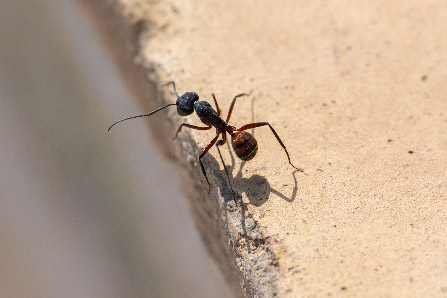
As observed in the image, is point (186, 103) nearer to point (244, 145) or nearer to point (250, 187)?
point (244, 145)

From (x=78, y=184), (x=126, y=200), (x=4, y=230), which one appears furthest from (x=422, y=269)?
(x=4, y=230)

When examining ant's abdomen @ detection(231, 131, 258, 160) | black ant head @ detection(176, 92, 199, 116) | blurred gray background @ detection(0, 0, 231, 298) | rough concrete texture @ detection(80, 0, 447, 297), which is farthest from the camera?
blurred gray background @ detection(0, 0, 231, 298)

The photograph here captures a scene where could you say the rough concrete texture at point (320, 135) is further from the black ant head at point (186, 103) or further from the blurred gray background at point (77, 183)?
the blurred gray background at point (77, 183)

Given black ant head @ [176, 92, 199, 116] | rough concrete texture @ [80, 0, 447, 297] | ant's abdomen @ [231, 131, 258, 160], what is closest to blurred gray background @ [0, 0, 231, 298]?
rough concrete texture @ [80, 0, 447, 297]

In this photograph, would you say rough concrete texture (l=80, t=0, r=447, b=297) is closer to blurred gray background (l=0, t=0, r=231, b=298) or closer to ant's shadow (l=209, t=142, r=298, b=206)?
ant's shadow (l=209, t=142, r=298, b=206)

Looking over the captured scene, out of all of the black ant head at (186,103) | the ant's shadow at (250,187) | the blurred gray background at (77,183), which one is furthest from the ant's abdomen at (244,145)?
the blurred gray background at (77,183)
